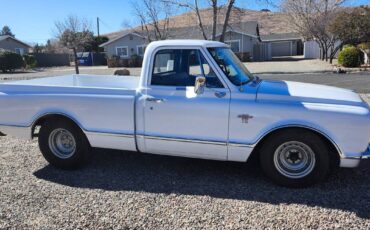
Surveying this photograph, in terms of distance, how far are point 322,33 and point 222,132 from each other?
3251cm

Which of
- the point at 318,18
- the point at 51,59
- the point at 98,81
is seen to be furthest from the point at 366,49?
the point at 51,59

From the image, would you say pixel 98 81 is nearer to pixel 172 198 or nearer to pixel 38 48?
pixel 172 198

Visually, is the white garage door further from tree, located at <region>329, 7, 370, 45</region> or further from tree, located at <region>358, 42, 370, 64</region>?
tree, located at <region>358, 42, 370, 64</region>

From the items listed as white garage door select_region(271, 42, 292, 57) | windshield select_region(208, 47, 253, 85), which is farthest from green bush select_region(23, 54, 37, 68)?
windshield select_region(208, 47, 253, 85)

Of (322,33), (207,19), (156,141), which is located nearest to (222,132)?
(156,141)

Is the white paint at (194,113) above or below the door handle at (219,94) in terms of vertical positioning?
below

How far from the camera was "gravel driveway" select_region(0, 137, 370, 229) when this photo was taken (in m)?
3.79

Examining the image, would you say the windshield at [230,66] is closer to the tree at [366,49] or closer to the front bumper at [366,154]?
the front bumper at [366,154]

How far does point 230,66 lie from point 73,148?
2654mm

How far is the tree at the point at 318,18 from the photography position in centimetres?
3350

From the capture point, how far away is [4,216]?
4.05 metres

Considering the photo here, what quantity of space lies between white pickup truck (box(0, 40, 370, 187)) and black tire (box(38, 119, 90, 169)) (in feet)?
0.05

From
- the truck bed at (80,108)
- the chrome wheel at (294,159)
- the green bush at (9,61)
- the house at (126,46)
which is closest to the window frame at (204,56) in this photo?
the truck bed at (80,108)

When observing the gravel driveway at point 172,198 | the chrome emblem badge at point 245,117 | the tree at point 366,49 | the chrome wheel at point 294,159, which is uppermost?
the tree at point 366,49
